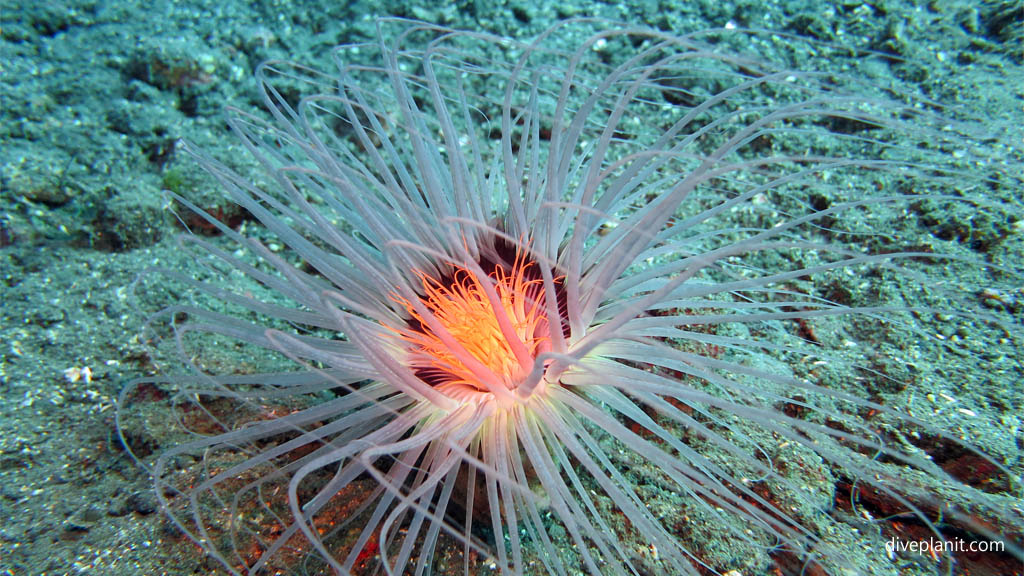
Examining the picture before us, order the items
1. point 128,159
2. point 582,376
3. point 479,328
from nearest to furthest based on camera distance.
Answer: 1. point 582,376
2. point 479,328
3. point 128,159

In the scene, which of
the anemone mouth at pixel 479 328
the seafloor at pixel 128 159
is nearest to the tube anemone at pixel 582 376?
the anemone mouth at pixel 479 328

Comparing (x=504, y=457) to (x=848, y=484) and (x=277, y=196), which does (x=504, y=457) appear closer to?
(x=848, y=484)

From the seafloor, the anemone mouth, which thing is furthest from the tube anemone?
the seafloor

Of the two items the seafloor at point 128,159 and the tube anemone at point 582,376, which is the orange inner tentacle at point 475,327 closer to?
the tube anemone at point 582,376

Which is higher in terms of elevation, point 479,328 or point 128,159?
point 479,328

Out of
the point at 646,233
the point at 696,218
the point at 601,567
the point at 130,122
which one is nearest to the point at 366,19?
the point at 130,122

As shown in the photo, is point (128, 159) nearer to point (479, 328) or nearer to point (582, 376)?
point (479, 328)

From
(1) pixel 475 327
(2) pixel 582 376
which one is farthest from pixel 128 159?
(2) pixel 582 376
